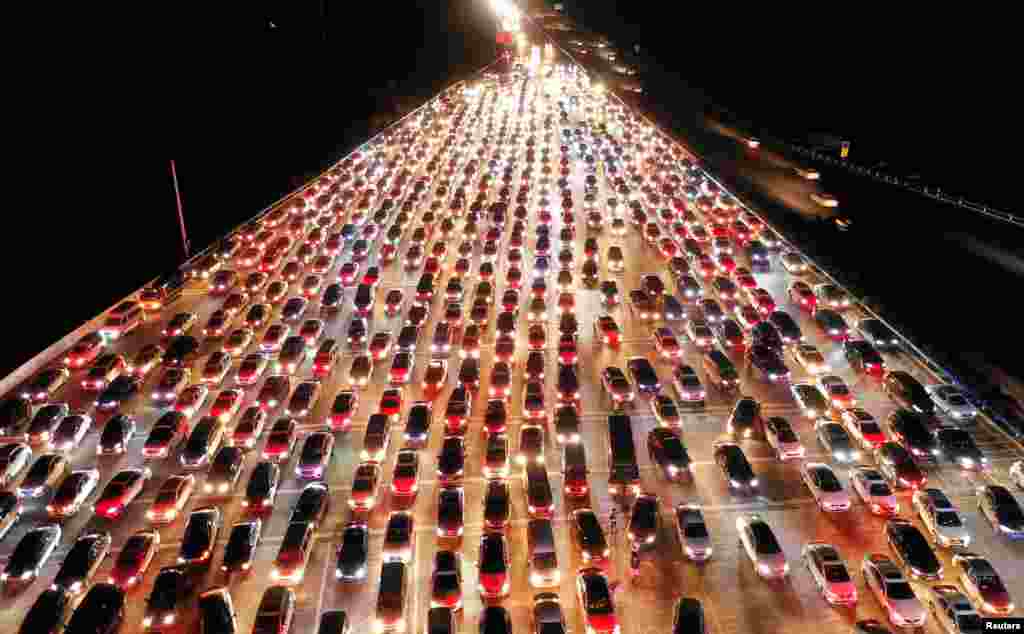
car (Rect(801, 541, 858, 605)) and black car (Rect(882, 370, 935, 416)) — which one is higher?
black car (Rect(882, 370, 935, 416))

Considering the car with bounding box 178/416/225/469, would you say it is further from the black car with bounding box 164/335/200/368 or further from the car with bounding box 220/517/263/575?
the black car with bounding box 164/335/200/368

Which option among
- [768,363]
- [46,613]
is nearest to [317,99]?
[46,613]

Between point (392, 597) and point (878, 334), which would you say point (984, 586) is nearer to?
point (878, 334)

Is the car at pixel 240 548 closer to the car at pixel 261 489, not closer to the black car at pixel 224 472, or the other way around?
the car at pixel 261 489

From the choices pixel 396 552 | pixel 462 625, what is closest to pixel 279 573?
pixel 396 552

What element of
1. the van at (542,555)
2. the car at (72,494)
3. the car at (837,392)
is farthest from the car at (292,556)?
the car at (837,392)

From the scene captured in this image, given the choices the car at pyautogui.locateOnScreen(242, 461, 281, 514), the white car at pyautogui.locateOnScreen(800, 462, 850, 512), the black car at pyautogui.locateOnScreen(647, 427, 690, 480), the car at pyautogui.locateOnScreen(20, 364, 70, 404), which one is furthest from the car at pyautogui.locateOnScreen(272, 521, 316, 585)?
the white car at pyautogui.locateOnScreen(800, 462, 850, 512)

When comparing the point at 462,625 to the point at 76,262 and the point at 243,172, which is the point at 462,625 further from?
the point at 243,172
